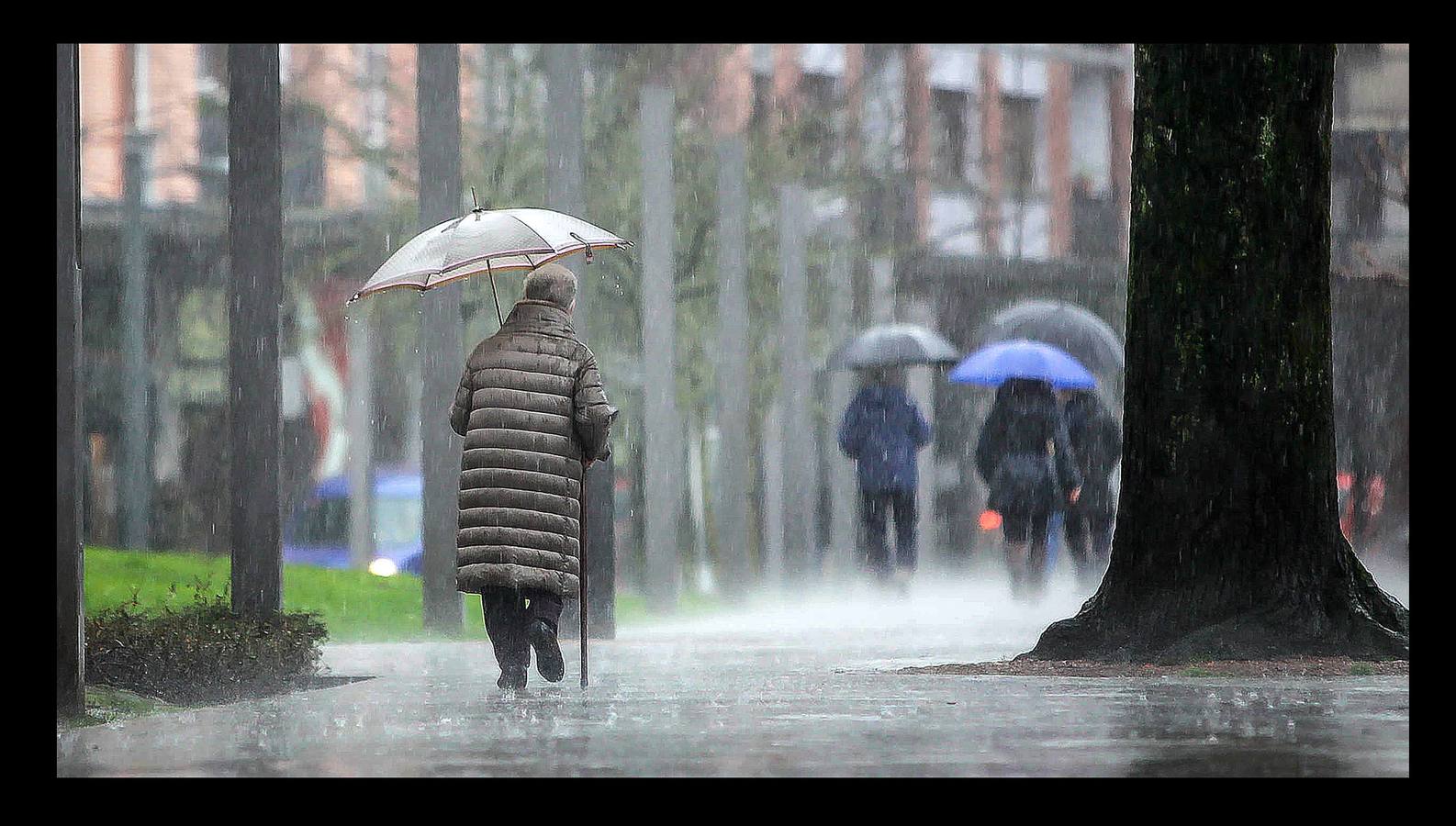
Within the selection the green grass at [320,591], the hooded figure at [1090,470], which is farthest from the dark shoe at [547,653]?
the hooded figure at [1090,470]

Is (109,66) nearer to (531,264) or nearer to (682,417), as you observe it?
(682,417)

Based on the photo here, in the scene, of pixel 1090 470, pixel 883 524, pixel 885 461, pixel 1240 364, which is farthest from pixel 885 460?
pixel 1240 364

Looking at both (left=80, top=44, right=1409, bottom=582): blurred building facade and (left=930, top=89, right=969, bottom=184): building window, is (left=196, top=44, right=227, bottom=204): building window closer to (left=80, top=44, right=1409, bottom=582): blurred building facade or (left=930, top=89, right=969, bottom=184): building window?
(left=80, top=44, right=1409, bottom=582): blurred building facade

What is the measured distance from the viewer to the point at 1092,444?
16.5 metres

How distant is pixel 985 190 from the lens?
35.6 metres

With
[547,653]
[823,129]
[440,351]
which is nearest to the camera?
[547,653]

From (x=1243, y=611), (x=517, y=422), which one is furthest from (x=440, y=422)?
→ (x=1243, y=611)

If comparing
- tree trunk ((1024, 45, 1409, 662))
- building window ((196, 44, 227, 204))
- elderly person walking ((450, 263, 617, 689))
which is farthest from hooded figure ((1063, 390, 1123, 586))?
building window ((196, 44, 227, 204))

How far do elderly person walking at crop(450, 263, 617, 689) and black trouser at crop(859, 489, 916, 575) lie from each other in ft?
24.7

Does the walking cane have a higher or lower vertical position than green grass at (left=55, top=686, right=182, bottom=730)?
higher

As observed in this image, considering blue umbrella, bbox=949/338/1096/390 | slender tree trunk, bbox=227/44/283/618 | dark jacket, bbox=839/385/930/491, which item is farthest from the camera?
dark jacket, bbox=839/385/930/491

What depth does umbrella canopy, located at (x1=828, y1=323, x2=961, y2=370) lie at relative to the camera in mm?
17703

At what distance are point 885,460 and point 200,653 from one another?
8.23 meters

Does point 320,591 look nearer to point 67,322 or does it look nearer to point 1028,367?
point 1028,367
